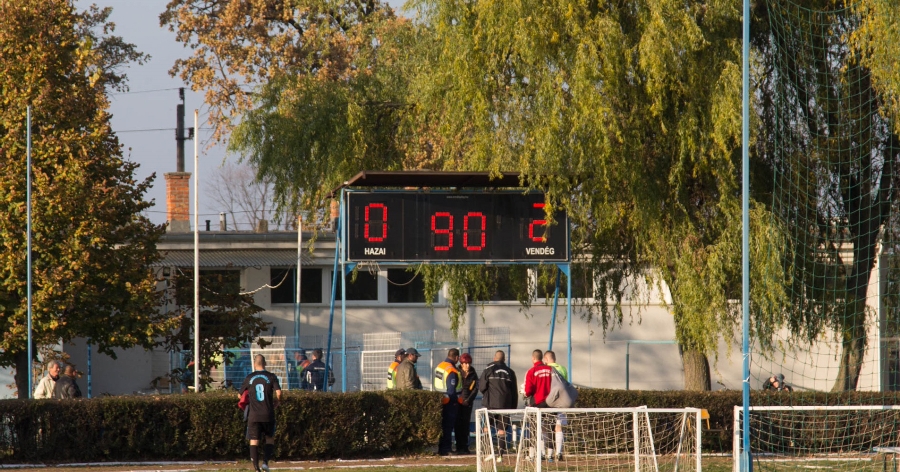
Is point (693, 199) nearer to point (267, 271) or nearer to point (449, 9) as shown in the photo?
point (449, 9)

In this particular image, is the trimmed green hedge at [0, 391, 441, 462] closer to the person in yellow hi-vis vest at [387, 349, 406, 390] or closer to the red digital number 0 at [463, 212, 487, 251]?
the person in yellow hi-vis vest at [387, 349, 406, 390]

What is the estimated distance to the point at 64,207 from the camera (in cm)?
1880

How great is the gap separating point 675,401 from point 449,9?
7.68 meters

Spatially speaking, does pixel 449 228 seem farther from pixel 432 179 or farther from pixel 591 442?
pixel 591 442

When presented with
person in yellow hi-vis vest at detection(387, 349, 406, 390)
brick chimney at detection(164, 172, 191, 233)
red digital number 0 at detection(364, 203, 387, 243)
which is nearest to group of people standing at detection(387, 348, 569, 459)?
person in yellow hi-vis vest at detection(387, 349, 406, 390)

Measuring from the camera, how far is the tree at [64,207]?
18781 mm

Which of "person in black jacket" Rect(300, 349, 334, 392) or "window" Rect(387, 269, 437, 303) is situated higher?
"window" Rect(387, 269, 437, 303)

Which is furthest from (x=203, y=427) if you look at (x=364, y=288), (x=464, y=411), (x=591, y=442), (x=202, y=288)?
(x=364, y=288)

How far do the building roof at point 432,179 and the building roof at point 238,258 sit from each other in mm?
11314

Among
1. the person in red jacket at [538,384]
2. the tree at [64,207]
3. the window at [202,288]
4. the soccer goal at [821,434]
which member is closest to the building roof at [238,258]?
the window at [202,288]

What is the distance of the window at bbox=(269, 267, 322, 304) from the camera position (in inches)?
1141

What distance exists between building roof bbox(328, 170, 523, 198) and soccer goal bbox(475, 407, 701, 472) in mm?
3625

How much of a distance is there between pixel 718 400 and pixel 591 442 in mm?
2636

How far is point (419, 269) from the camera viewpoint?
19969 mm
